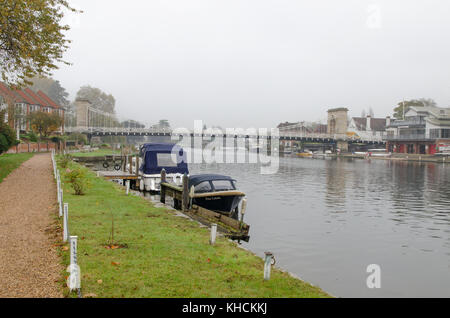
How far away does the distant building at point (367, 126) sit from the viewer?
138m

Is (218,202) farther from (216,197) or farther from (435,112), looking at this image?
(435,112)

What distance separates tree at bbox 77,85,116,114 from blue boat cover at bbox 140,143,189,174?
13459cm

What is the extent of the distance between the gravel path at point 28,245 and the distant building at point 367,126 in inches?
5185

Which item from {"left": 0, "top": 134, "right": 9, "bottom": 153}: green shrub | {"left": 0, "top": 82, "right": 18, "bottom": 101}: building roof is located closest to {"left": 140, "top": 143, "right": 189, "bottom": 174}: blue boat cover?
{"left": 0, "top": 134, "right": 9, "bottom": 153}: green shrub

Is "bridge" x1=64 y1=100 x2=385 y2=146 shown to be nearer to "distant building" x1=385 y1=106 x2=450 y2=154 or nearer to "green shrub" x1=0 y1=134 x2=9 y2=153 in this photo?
"distant building" x1=385 y1=106 x2=450 y2=154

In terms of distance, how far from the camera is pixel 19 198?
61.9 feet

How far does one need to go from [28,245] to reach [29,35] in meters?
15.5

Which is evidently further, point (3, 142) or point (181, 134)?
point (181, 134)

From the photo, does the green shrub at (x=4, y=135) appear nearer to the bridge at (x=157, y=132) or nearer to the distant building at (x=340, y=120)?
the bridge at (x=157, y=132)

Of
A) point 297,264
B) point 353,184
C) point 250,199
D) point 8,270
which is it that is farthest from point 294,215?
point 353,184

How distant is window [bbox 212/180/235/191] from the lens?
20.7 meters

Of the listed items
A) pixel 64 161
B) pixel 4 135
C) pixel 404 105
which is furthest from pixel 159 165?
pixel 404 105

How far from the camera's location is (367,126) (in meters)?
142
